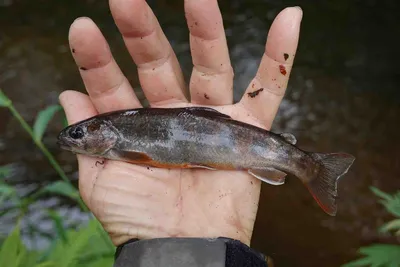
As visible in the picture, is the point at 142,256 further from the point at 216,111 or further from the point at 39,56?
the point at 39,56

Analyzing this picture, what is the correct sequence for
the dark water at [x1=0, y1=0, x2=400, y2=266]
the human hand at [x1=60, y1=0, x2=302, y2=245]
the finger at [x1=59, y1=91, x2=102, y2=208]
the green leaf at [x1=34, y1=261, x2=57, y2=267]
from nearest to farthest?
1. the human hand at [x1=60, y1=0, x2=302, y2=245]
2. the finger at [x1=59, y1=91, x2=102, y2=208]
3. the green leaf at [x1=34, y1=261, x2=57, y2=267]
4. the dark water at [x1=0, y1=0, x2=400, y2=266]

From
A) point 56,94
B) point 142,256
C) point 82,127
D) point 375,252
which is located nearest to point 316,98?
point 56,94


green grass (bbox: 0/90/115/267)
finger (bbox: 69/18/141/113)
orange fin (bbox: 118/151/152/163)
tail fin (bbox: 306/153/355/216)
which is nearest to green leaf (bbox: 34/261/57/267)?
green grass (bbox: 0/90/115/267)

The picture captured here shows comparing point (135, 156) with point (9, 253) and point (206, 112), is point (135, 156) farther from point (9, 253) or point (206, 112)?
point (9, 253)

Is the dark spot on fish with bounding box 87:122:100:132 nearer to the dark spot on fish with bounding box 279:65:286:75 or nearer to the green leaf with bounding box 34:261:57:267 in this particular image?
the green leaf with bounding box 34:261:57:267

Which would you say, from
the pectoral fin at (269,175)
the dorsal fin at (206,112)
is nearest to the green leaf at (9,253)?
the dorsal fin at (206,112)
